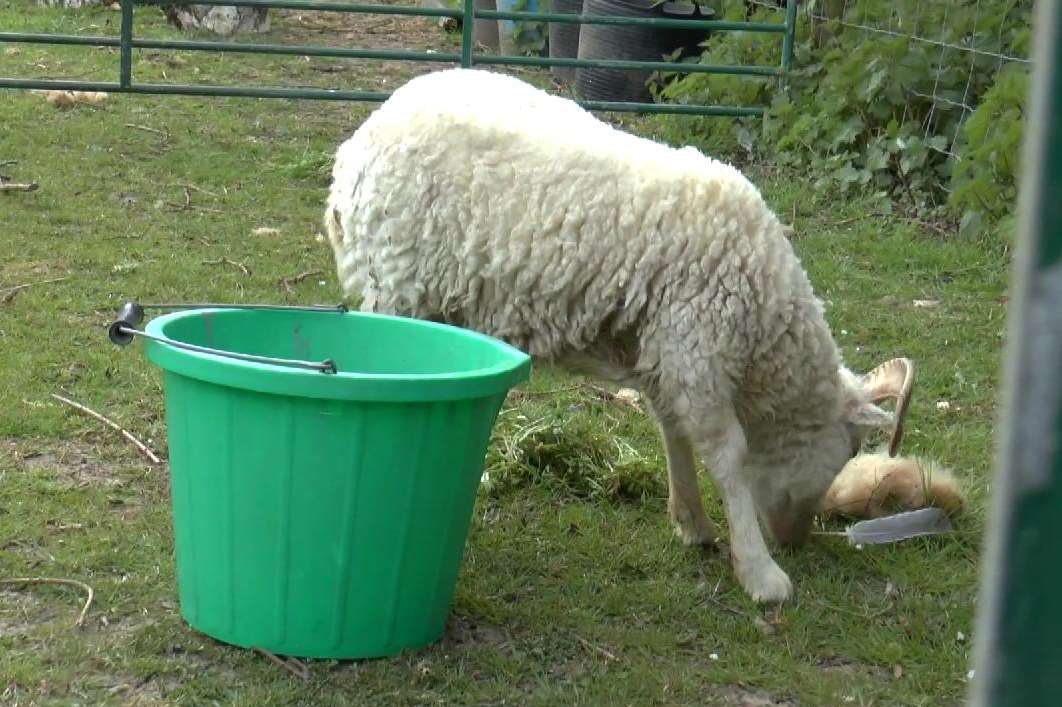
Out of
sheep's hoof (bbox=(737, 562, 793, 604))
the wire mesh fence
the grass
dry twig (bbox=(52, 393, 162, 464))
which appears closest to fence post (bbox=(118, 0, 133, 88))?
the grass

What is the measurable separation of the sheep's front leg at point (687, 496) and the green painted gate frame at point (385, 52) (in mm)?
4166

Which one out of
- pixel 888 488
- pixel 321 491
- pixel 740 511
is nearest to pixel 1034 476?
pixel 321 491

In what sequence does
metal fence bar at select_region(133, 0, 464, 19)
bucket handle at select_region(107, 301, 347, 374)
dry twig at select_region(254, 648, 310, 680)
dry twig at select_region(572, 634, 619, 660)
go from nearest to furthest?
bucket handle at select_region(107, 301, 347, 374)
dry twig at select_region(254, 648, 310, 680)
dry twig at select_region(572, 634, 619, 660)
metal fence bar at select_region(133, 0, 464, 19)

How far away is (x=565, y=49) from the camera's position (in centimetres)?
1012

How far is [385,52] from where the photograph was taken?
309 inches

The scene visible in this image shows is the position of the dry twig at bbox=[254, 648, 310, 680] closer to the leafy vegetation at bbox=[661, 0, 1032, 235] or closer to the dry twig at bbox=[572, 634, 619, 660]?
the dry twig at bbox=[572, 634, 619, 660]

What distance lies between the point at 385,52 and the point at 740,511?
203 inches

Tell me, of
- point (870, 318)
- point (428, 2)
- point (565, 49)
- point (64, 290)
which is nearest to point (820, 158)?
point (870, 318)

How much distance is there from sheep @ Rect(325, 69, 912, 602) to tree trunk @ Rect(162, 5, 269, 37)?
7.75m

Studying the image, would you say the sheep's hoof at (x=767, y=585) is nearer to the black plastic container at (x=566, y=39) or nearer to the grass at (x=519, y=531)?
the grass at (x=519, y=531)

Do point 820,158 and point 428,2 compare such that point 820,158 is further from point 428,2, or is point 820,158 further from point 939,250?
point 428,2

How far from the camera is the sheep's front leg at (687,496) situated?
3.58 metres

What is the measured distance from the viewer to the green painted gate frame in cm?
737

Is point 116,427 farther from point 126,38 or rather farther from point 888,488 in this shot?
point 126,38
